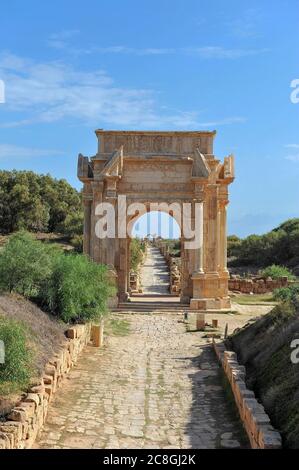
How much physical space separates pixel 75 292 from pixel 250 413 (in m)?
6.18

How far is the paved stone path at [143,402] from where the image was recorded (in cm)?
743

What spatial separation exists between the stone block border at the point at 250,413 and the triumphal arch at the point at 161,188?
1004 cm

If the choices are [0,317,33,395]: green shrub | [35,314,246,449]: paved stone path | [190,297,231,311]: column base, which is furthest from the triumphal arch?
[0,317,33,395]: green shrub

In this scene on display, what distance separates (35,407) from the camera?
7.37 meters

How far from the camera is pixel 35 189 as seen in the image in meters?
51.2

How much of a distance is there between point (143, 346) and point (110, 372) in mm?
2918

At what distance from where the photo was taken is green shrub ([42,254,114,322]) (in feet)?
40.6

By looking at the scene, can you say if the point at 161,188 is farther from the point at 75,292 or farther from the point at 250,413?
the point at 250,413

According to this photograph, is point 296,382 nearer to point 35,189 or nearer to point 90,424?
point 90,424

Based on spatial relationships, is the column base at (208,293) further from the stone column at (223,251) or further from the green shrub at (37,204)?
the green shrub at (37,204)

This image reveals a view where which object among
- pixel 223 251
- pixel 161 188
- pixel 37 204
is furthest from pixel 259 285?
pixel 37 204
